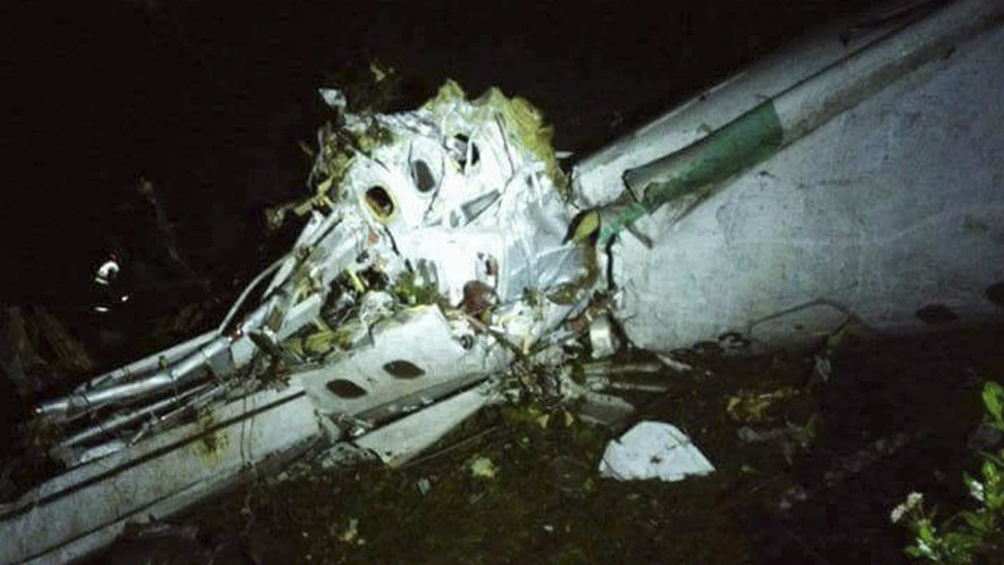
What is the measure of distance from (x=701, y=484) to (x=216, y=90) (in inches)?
222

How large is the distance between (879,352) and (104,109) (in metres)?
6.42

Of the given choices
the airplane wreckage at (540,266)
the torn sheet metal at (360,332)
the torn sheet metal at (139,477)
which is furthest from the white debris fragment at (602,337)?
the torn sheet metal at (139,477)

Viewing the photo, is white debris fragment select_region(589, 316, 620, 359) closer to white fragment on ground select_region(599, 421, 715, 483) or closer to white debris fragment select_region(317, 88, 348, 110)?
white fragment on ground select_region(599, 421, 715, 483)

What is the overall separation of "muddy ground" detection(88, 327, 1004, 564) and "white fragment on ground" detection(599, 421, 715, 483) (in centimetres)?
5

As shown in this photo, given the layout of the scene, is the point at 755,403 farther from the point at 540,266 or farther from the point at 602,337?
the point at 540,266

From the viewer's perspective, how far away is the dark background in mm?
5586

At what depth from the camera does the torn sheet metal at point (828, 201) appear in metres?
2.84

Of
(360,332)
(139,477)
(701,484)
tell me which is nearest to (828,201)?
(701,484)

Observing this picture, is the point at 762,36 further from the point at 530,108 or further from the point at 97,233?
the point at 97,233

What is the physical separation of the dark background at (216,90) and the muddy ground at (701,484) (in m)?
2.23

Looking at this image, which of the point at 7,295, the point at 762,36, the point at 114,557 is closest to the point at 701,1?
the point at 762,36

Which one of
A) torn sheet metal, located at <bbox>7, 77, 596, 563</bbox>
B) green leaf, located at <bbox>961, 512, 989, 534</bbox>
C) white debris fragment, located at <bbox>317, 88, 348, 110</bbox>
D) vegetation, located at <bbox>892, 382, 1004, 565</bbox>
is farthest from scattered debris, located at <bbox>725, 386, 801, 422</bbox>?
white debris fragment, located at <bbox>317, 88, 348, 110</bbox>

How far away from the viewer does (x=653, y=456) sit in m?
3.30

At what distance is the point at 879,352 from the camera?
332cm
